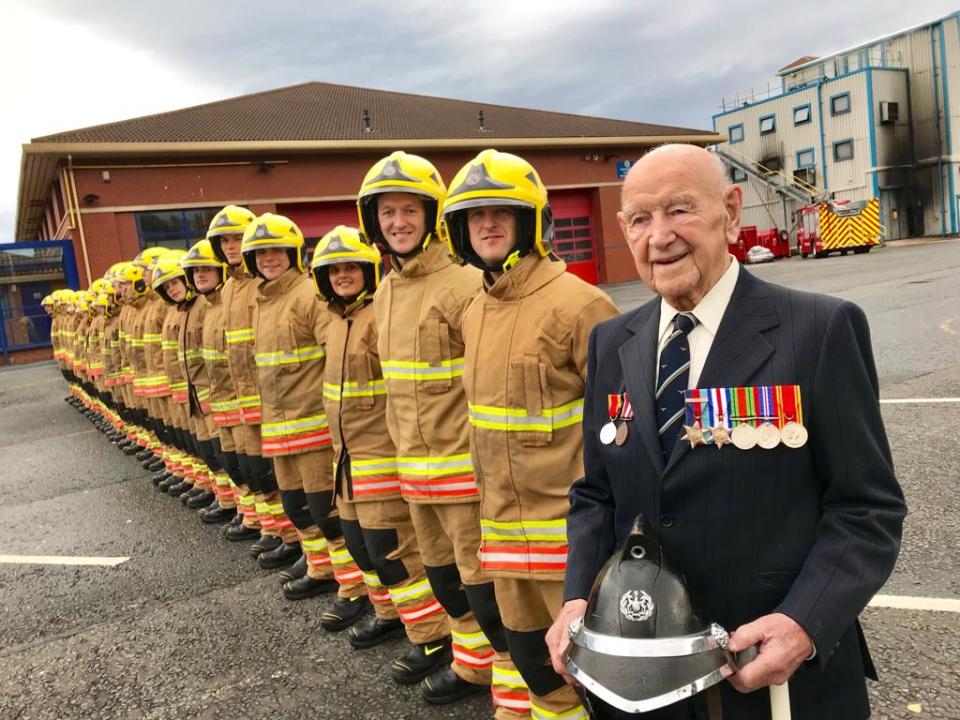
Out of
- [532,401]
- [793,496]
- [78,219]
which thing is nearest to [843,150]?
[78,219]

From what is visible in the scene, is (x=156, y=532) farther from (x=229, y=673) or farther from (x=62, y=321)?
(x=62, y=321)

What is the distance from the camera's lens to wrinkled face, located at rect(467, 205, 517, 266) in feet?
9.18

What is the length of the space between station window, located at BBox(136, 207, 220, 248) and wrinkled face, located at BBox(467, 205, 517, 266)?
1984 centimetres

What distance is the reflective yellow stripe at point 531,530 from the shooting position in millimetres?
2588

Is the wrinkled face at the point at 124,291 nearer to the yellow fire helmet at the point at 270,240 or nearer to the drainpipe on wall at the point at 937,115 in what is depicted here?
the yellow fire helmet at the point at 270,240

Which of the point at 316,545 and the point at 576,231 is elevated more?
the point at 576,231

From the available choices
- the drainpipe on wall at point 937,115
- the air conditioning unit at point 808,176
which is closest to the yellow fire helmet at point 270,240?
the air conditioning unit at point 808,176

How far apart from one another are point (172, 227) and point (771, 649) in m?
22.2

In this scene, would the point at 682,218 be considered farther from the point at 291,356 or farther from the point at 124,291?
the point at 124,291

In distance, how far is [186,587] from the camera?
503 cm

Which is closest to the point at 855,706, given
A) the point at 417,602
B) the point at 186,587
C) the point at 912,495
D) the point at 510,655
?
the point at 510,655

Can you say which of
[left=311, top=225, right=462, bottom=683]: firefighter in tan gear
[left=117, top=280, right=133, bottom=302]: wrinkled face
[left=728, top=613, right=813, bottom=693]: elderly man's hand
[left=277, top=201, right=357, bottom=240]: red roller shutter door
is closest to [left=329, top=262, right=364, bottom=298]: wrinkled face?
[left=311, top=225, right=462, bottom=683]: firefighter in tan gear

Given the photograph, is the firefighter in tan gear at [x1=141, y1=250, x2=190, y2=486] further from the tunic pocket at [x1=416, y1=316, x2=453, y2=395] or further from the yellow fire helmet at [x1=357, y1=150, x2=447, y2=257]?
the tunic pocket at [x1=416, y1=316, x2=453, y2=395]

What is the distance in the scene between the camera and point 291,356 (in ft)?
15.0
